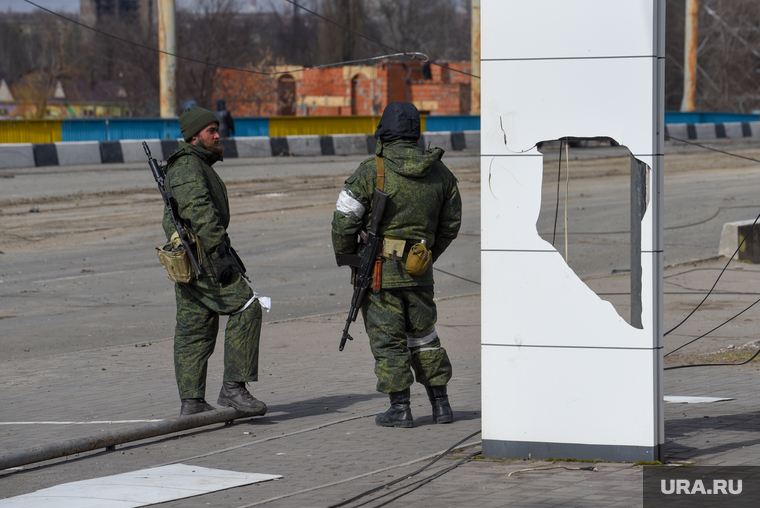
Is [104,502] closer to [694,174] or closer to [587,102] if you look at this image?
[587,102]

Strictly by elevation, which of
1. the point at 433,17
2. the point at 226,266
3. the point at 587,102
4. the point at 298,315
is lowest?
the point at 298,315

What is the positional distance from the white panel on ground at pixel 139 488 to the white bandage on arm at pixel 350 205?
5.26ft

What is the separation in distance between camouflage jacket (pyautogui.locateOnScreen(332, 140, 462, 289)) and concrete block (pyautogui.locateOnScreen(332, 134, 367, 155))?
73.1 feet

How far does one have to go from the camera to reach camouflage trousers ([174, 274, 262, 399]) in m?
6.26

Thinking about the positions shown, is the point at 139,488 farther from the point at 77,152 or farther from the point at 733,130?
the point at 733,130

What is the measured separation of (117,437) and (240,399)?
89 centimetres

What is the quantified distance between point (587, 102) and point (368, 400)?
9.33ft

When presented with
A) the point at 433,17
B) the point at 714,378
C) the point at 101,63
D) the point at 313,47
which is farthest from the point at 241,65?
the point at 714,378

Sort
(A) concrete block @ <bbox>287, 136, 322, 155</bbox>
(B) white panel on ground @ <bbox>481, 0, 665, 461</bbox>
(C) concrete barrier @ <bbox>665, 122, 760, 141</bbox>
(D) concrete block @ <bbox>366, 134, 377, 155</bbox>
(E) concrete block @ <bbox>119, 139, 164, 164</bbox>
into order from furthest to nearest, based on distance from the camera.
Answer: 1. (C) concrete barrier @ <bbox>665, 122, 760, 141</bbox>
2. (D) concrete block @ <bbox>366, 134, 377, 155</bbox>
3. (A) concrete block @ <bbox>287, 136, 322, 155</bbox>
4. (E) concrete block @ <bbox>119, 139, 164, 164</bbox>
5. (B) white panel on ground @ <bbox>481, 0, 665, 461</bbox>

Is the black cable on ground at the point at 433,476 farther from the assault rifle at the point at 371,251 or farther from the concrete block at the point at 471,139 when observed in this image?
the concrete block at the point at 471,139

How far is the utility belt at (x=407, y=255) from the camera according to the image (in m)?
5.98

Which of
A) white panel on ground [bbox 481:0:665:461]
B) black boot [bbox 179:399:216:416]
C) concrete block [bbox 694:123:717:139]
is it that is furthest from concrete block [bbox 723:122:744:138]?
white panel on ground [bbox 481:0:665:461]

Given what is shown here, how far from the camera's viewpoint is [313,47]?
82062 millimetres

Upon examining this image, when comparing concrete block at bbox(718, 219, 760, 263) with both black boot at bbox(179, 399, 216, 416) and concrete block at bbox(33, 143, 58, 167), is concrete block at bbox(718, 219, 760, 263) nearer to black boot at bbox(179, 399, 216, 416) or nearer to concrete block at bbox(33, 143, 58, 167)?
black boot at bbox(179, 399, 216, 416)
